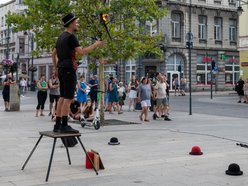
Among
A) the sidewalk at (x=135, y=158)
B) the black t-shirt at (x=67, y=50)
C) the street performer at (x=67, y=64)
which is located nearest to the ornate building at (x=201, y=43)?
the sidewalk at (x=135, y=158)

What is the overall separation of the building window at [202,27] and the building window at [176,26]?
296 cm

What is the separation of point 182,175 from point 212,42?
4613cm

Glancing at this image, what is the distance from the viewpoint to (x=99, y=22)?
13.8 metres

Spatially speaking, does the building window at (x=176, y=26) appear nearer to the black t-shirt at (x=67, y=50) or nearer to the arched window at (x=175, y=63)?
the arched window at (x=175, y=63)

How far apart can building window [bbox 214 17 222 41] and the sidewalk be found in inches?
1586

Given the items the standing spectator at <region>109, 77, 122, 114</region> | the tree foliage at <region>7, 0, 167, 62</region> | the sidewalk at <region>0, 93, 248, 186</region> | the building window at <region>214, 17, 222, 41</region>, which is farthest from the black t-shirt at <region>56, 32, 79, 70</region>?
the building window at <region>214, 17, 222, 41</region>

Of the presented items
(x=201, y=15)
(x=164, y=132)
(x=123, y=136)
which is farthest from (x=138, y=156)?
(x=201, y=15)

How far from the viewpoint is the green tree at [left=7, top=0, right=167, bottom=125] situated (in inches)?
545

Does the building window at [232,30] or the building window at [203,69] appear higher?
the building window at [232,30]

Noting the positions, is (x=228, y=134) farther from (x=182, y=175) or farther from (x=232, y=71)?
(x=232, y=71)

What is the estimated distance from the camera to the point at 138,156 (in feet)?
28.3

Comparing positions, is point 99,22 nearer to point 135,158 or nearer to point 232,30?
point 135,158

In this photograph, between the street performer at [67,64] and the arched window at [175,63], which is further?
the arched window at [175,63]

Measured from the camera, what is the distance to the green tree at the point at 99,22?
13.9 meters
